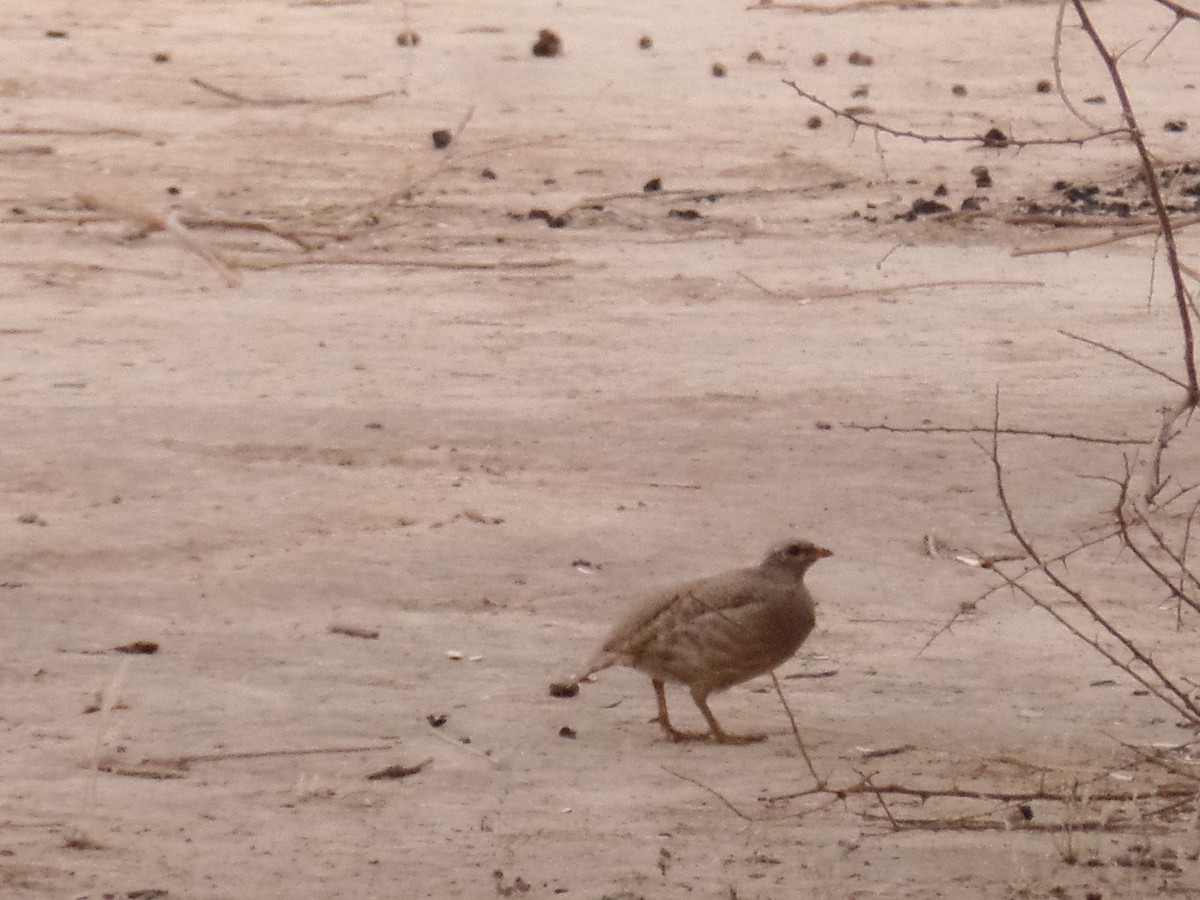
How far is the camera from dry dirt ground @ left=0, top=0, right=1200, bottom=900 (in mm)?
4340

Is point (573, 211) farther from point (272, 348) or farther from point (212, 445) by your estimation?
point (212, 445)

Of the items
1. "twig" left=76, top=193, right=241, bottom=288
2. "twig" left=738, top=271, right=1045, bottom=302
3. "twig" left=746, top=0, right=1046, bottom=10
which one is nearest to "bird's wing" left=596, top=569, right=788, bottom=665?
"twig" left=738, top=271, right=1045, bottom=302

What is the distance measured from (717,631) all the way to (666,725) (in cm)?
26

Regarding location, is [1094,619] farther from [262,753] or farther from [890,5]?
[890,5]

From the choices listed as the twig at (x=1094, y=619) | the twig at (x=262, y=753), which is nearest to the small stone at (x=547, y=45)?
the twig at (x=1094, y=619)

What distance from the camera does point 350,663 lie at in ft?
17.8

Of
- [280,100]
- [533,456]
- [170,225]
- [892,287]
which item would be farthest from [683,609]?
[280,100]

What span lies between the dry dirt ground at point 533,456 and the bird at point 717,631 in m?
0.15

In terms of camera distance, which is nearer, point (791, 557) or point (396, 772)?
point (396, 772)

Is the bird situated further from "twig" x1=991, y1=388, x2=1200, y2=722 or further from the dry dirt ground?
"twig" x1=991, y1=388, x2=1200, y2=722

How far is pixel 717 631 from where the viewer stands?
492 cm

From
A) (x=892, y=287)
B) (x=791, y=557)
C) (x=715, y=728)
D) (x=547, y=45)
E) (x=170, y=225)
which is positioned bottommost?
(x=547, y=45)

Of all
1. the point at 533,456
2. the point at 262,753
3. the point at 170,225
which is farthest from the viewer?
the point at 533,456

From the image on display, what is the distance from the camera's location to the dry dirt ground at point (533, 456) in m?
4.34
